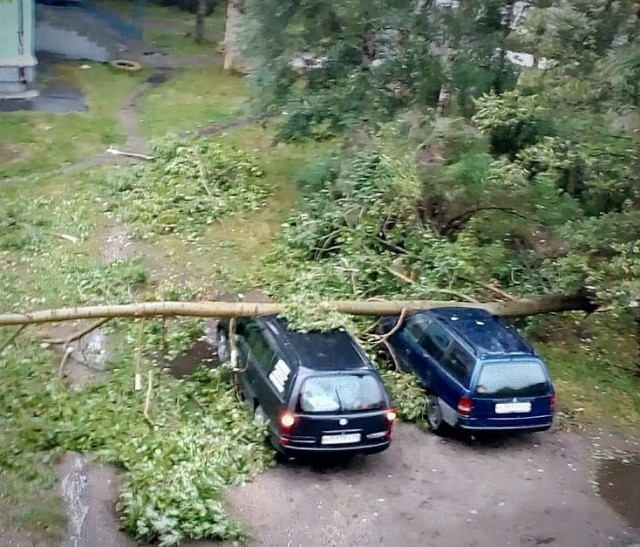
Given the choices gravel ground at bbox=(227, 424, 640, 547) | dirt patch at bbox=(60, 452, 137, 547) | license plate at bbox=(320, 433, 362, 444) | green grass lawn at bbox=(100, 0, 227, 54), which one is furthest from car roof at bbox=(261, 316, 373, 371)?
green grass lawn at bbox=(100, 0, 227, 54)

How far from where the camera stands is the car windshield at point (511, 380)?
1183 centimetres

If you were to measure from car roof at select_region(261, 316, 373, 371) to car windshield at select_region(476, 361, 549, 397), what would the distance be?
1.48 m

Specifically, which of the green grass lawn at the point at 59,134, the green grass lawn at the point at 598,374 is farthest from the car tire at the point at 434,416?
the green grass lawn at the point at 59,134

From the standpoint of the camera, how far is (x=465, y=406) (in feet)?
38.8

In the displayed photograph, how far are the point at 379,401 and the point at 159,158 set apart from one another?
418 inches

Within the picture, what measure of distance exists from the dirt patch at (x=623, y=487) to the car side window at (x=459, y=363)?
77.3 inches

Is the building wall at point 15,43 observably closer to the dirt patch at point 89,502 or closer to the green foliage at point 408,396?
the green foliage at point 408,396

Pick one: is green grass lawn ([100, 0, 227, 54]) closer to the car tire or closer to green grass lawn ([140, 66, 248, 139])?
green grass lawn ([140, 66, 248, 139])

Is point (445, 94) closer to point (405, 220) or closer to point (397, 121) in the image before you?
point (397, 121)

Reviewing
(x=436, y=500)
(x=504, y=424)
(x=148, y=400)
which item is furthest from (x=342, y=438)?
(x=148, y=400)

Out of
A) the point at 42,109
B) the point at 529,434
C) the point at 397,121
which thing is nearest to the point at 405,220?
the point at 397,121

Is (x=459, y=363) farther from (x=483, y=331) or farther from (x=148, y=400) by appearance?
(x=148, y=400)

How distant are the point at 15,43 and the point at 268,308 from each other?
15129 millimetres

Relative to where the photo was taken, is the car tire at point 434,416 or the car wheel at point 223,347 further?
the car wheel at point 223,347
